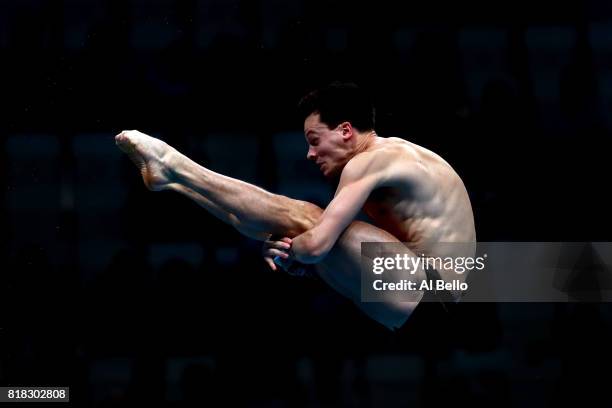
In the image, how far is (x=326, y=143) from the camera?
287cm

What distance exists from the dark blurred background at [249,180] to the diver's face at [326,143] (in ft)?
3.85

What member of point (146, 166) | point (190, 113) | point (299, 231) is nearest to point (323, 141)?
point (299, 231)

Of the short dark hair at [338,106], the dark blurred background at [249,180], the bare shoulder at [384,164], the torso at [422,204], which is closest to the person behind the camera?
the bare shoulder at [384,164]

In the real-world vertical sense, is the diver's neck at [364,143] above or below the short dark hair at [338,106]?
below

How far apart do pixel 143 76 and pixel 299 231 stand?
1.73 m

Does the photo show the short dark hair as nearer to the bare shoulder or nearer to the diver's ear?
the diver's ear

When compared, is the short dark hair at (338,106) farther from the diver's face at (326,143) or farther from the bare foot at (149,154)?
the bare foot at (149,154)

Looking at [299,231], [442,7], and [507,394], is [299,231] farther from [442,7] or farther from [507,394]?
[442,7]

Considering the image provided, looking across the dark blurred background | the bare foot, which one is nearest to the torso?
the bare foot

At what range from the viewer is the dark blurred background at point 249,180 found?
3.92m

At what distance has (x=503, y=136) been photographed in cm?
423

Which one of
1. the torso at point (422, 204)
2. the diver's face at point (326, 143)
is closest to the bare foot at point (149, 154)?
the diver's face at point (326, 143)

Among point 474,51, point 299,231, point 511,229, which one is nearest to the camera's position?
point 299,231

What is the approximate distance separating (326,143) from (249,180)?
4.66 feet
